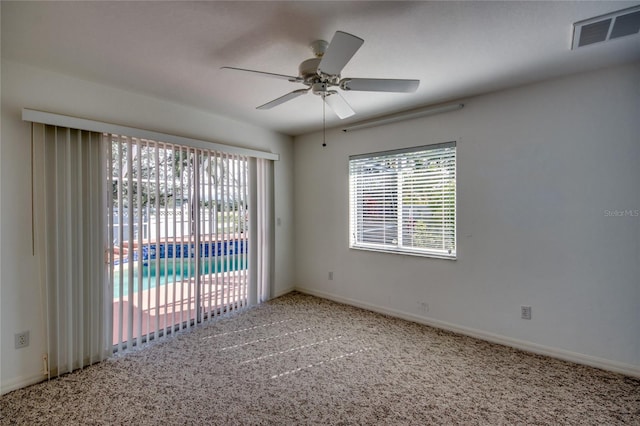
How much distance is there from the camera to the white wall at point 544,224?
7.82 feet

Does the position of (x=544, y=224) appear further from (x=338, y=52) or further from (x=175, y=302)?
(x=175, y=302)

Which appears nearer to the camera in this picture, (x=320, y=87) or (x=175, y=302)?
(x=320, y=87)

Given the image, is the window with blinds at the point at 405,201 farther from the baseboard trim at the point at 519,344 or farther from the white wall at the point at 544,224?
the baseboard trim at the point at 519,344

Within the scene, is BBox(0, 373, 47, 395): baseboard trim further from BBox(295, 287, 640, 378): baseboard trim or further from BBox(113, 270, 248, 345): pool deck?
BBox(295, 287, 640, 378): baseboard trim

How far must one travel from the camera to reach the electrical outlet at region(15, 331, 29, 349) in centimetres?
225

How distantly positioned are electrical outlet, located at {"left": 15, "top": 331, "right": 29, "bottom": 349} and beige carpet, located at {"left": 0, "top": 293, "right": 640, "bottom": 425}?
33 centimetres

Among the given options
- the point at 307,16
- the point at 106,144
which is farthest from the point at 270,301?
the point at 307,16

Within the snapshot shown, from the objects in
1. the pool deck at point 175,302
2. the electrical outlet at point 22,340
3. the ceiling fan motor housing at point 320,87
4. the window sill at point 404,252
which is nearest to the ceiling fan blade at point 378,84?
the ceiling fan motor housing at point 320,87

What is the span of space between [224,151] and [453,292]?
123 inches

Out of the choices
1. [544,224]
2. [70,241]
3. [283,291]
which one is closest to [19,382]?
[70,241]

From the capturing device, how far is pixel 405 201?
11.7 feet

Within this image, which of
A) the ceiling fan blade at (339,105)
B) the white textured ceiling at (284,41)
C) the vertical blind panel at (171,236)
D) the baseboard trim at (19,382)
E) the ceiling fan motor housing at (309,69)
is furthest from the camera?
the vertical blind panel at (171,236)

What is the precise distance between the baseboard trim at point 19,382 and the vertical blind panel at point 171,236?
1.74 ft

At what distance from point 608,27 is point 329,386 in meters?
3.06
